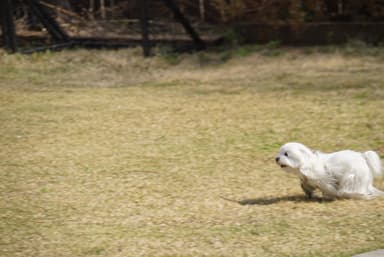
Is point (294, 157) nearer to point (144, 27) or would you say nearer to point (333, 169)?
point (333, 169)

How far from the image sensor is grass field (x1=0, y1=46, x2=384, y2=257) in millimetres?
5762

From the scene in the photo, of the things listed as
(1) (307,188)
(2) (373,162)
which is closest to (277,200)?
(1) (307,188)

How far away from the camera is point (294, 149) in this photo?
20.5 feet

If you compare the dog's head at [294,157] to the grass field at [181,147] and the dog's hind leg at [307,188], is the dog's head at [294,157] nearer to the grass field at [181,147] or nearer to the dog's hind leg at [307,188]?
the dog's hind leg at [307,188]

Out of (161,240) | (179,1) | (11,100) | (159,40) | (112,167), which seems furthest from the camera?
(179,1)

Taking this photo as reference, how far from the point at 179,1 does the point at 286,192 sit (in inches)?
475

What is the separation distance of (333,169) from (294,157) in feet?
1.16

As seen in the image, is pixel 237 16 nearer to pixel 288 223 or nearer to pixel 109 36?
pixel 109 36

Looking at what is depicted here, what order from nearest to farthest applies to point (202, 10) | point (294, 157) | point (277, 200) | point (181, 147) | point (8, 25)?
point (294, 157), point (277, 200), point (181, 147), point (8, 25), point (202, 10)

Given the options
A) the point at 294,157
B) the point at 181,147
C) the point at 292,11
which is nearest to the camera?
the point at 294,157

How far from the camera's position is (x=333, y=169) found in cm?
630

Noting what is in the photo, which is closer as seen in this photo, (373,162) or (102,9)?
(373,162)

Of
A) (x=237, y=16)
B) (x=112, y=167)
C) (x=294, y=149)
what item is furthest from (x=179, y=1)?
(x=294, y=149)

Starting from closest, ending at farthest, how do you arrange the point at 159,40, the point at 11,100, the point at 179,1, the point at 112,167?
1. the point at 112,167
2. the point at 11,100
3. the point at 159,40
4. the point at 179,1
